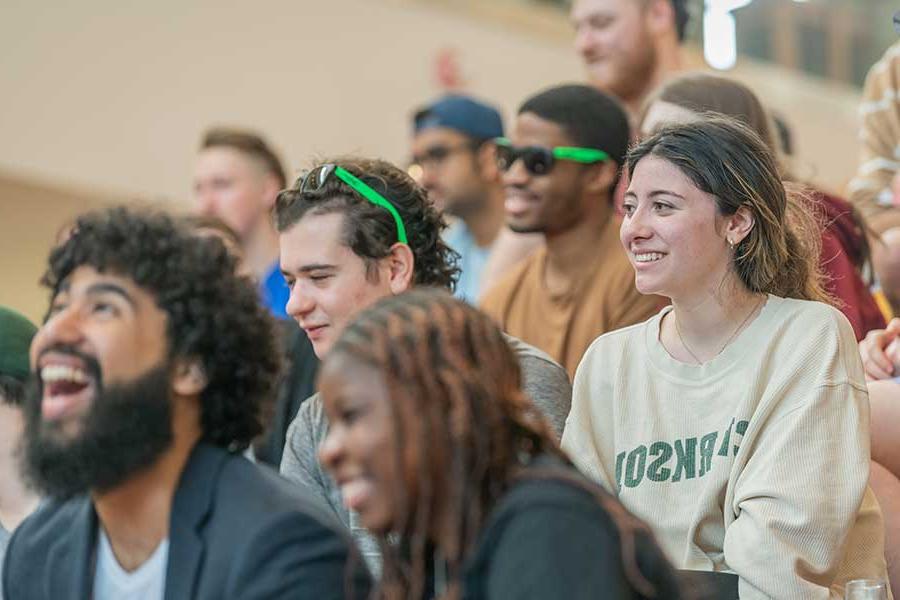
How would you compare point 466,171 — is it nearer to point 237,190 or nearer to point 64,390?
point 237,190

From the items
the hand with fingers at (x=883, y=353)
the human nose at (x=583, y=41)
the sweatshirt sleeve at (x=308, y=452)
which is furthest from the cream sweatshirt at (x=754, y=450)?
the human nose at (x=583, y=41)

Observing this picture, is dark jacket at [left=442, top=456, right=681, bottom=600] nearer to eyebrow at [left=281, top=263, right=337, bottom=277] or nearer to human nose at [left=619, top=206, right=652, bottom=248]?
human nose at [left=619, top=206, right=652, bottom=248]

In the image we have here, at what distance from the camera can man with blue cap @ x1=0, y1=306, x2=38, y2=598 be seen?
3287mm

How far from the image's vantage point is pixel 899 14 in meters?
3.63

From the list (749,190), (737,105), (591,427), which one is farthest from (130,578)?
(737,105)

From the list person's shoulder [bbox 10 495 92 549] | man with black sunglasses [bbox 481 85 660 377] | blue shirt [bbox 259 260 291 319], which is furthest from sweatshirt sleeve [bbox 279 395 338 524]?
blue shirt [bbox 259 260 291 319]

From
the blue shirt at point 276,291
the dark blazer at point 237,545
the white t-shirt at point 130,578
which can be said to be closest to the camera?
the dark blazer at point 237,545

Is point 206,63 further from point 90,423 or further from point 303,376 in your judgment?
point 90,423

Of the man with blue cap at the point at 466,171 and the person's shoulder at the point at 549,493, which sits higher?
the man with blue cap at the point at 466,171

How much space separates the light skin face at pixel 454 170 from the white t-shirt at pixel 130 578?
9.56 ft

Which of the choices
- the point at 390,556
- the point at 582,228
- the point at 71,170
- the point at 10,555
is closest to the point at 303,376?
the point at 582,228

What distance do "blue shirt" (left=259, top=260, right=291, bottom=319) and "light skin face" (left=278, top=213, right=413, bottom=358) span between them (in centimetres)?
147

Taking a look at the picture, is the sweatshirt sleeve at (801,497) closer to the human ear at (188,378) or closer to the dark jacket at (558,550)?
the dark jacket at (558,550)

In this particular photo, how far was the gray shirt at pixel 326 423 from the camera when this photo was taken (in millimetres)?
3137
